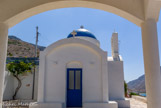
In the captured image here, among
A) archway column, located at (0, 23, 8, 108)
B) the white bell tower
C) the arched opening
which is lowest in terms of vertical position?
archway column, located at (0, 23, 8, 108)

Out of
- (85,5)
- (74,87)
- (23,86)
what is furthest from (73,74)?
(85,5)

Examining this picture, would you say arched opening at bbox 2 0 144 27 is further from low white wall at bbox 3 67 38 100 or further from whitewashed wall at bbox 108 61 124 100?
low white wall at bbox 3 67 38 100

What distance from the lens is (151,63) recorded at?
133 inches

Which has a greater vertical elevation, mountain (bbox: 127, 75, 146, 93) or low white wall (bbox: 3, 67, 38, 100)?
low white wall (bbox: 3, 67, 38, 100)

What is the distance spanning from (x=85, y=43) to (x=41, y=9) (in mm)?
6698

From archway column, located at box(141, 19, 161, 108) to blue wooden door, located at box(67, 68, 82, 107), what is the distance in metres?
7.14

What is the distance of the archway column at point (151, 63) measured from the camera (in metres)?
3.27

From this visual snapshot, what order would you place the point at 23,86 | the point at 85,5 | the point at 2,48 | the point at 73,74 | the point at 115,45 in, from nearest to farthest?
the point at 2,48
the point at 85,5
the point at 73,74
the point at 23,86
the point at 115,45

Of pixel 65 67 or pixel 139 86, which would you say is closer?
pixel 65 67

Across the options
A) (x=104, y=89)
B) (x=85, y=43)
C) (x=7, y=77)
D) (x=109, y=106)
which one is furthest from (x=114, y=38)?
(x=7, y=77)

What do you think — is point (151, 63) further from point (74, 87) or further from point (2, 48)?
point (74, 87)

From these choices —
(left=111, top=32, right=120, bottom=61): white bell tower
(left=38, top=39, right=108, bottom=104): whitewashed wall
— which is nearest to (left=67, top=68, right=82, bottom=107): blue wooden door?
(left=38, top=39, right=108, bottom=104): whitewashed wall

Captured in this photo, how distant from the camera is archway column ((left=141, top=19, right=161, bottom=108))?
3.27 metres

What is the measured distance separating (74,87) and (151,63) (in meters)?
7.48
